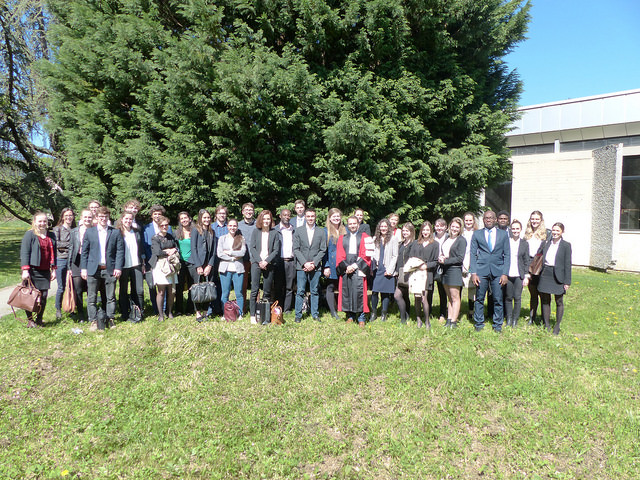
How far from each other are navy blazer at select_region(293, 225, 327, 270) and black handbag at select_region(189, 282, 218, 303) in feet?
5.12

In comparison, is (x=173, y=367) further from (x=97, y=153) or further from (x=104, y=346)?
(x=97, y=153)

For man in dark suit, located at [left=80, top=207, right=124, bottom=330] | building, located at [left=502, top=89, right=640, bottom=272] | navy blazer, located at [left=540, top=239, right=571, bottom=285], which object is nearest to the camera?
navy blazer, located at [left=540, top=239, right=571, bottom=285]

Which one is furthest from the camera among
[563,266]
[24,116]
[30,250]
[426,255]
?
[24,116]

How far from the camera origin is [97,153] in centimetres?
1041

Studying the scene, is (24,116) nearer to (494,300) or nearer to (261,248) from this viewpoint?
(261,248)

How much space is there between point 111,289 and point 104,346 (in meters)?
1.02

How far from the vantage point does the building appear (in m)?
16.9

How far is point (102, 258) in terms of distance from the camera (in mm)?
6383

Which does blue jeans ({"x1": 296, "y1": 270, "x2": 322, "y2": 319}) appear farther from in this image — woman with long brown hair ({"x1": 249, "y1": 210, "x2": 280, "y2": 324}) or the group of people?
woman with long brown hair ({"x1": 249, "y1": 210, "x2": 280, "y2": 324})

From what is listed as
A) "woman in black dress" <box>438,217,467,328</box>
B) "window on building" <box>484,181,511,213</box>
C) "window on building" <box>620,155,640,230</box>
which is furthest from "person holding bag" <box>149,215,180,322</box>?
"window on building" <box>620,155,640,230</box>

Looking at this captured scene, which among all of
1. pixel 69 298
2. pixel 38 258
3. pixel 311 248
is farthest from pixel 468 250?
pixel 38 258

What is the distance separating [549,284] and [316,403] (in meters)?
4.46

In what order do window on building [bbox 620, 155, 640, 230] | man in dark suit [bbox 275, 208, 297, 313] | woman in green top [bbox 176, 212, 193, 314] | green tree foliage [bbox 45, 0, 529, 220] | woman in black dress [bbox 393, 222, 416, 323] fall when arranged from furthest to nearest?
window on building [bbox 620, 155, 640, 230] → green tree foliage [bbox 45, 0, 529, 220] → man in dark suit [bbox 275, 208, 297, 313] → woman in green top [bbox 176, 212, 193, 314] → woman in black dress [bbox 393, 222, 416, 323]

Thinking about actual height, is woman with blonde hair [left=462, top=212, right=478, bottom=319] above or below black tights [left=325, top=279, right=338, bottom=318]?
above
